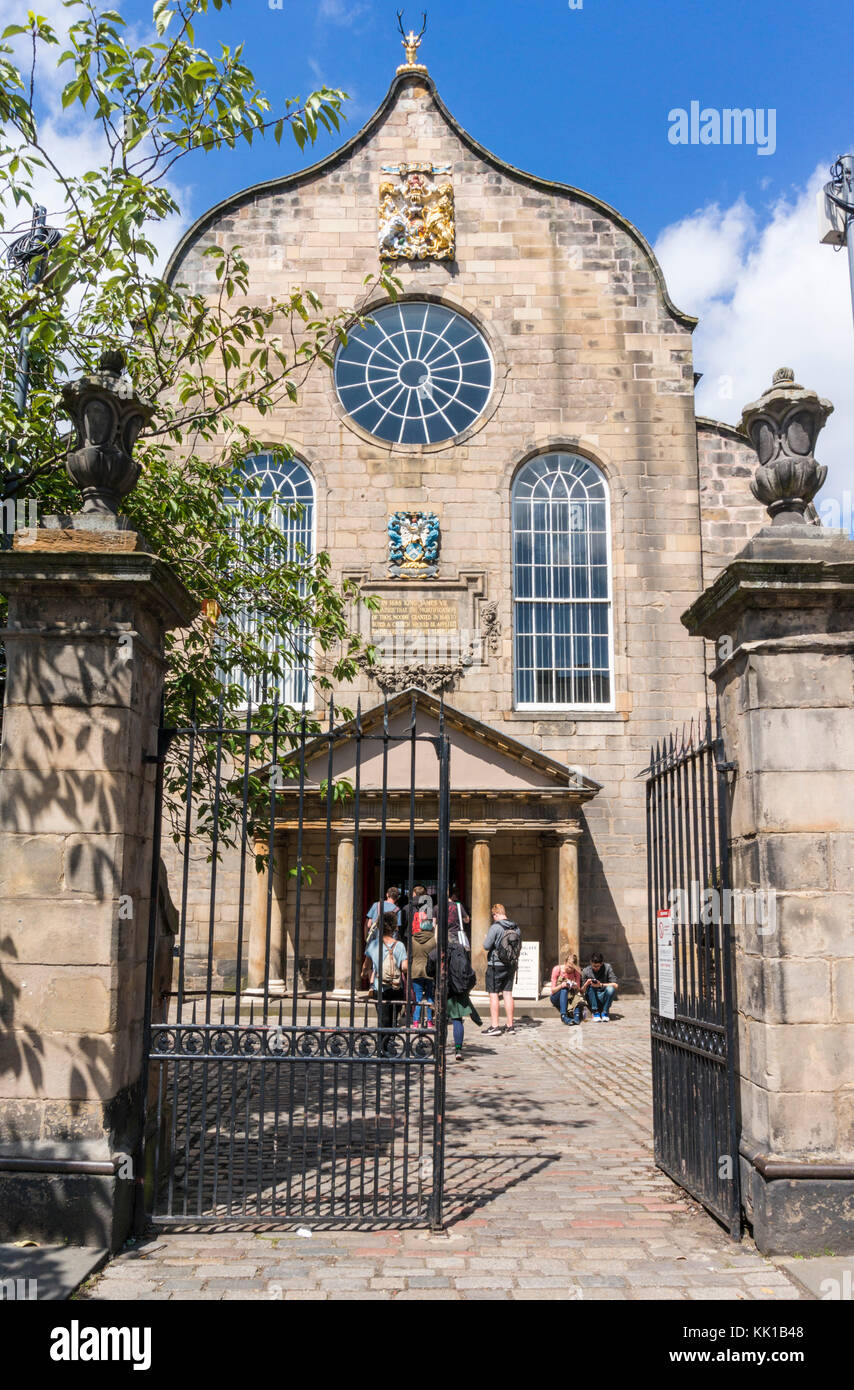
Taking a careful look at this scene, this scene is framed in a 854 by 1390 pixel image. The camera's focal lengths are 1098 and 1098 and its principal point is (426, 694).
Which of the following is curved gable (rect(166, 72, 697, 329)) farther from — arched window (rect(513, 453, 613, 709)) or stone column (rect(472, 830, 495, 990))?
stone column (rect(472, 830, 495, 990))

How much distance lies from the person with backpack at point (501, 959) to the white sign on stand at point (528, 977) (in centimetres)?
244

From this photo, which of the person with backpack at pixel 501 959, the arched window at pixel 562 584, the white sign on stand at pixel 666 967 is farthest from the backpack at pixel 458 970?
the arched window at pixel 562 584

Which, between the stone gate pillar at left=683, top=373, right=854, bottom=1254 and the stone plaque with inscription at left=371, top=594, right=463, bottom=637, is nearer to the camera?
the stone gate pillar at left=683, top=373, right=854, bottom=1254

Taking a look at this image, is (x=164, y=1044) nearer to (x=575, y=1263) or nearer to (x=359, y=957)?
(x=575, y=1263)

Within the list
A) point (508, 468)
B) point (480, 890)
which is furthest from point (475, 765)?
point (508, 468)

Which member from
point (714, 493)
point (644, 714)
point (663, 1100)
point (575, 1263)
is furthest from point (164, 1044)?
point (714, 493)

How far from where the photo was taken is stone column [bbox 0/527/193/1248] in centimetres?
533

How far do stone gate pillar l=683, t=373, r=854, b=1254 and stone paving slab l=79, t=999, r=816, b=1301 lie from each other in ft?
1.52

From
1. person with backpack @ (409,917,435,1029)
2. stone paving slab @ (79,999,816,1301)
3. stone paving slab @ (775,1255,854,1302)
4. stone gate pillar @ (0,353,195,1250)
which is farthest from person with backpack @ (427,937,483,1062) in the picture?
stone paving slab @ (775,1255,854,1302)

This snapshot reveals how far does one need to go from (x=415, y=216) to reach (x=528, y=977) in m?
13.5

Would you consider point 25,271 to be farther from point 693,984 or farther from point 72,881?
point 693,984

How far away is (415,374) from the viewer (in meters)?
19.9

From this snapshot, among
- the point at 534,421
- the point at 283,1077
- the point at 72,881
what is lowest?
the point at 283,1077

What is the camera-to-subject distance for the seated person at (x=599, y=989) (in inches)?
636
